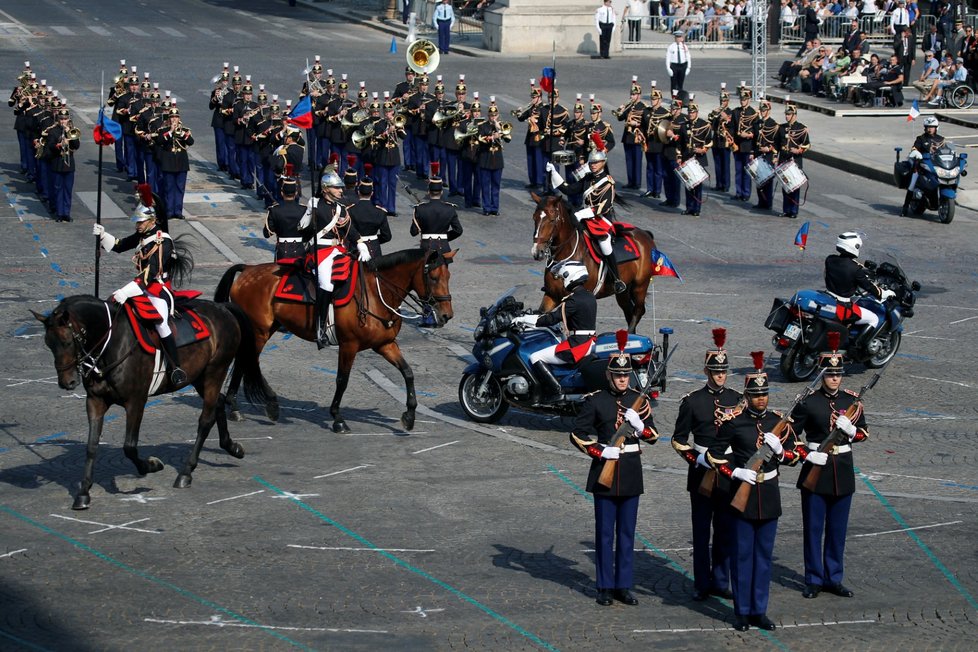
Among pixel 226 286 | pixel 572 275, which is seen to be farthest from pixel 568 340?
pixel 226 286

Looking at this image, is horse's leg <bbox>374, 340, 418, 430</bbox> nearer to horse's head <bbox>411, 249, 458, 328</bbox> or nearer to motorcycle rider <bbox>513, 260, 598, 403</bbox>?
horse's head <bbox>411, 249, 458, 328</bbox>

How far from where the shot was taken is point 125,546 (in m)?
13.4

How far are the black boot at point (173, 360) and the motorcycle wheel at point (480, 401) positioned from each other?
3519 millimetres

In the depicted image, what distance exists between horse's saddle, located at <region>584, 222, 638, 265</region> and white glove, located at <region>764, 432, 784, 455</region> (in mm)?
8803

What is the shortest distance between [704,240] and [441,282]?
12148 millimetres

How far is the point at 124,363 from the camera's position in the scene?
14.5m

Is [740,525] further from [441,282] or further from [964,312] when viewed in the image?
[964,312]

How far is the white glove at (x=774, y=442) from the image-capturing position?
11.8m

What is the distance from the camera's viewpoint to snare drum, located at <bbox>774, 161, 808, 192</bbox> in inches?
1183

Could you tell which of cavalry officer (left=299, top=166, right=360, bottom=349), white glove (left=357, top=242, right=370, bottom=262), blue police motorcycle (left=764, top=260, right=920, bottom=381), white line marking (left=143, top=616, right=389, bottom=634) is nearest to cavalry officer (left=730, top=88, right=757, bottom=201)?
blue police motorcycle (left=764, top=260, right=920, bottom=381)

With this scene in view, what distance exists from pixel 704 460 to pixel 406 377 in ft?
18.7

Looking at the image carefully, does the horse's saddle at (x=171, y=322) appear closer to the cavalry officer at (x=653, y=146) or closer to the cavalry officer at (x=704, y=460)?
the cavalry officer at (x=704, y=460)

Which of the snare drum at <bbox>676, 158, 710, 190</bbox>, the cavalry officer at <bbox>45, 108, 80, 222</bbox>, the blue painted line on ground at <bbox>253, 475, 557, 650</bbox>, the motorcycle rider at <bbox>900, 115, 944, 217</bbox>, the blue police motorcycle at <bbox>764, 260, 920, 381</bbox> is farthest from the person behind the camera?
the motorcycle rider at <bbox>900, 115, 944, 217</bbox>

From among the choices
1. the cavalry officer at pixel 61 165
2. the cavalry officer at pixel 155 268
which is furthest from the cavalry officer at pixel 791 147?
the cavalry officer at pixel 155 268
